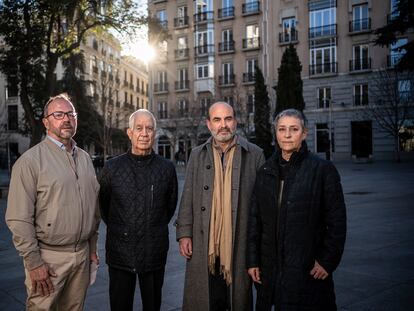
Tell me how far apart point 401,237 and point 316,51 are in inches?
1270

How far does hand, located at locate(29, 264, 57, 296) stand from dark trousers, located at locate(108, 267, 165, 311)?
62 cm

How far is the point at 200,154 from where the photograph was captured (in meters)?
3.62

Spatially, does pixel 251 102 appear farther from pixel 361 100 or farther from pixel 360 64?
pixel 360 64

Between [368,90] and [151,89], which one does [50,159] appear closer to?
[368,90]

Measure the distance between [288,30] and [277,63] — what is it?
3.18 meters

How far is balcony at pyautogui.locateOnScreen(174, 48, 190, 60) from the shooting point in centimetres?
4419

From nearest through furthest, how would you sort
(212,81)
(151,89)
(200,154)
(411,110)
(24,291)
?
1. (200,154)
2. (24,291)
3. (411,110)
4. (212,81)
5. (151,89)

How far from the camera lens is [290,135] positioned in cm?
311

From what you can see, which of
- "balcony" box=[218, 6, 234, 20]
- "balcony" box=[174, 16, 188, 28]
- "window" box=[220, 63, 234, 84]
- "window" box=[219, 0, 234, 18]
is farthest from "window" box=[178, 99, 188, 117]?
"window" box=[219, 0, 234, 18]

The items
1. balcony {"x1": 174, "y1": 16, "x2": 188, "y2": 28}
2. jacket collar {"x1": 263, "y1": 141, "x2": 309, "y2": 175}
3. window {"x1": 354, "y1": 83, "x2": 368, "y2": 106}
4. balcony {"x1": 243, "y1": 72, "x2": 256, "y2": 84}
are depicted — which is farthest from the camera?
balcony {"x1": 174, "y1": 16, "x2": 188, "y2": 28}

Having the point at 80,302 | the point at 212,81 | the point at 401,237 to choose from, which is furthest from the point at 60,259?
the point at 212,81

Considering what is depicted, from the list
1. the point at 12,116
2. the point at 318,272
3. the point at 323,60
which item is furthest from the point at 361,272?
the point at 12,116

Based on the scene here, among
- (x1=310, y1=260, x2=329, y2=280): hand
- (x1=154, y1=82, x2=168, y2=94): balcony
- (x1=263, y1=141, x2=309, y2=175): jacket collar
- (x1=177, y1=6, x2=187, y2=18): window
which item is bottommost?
(x1=310, y1=260, x2=329, y2=280): hand

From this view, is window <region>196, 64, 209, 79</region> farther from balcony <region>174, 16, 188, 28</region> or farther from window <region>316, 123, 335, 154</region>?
window <region>316, 123, 335, 154</region>
